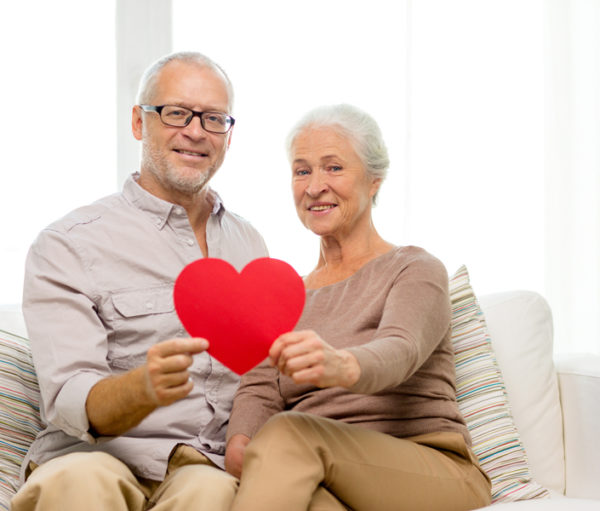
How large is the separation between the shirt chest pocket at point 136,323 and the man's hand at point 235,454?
0.28 m

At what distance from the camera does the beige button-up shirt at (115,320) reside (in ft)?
5.23

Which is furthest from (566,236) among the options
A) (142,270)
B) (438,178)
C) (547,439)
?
(142,270)

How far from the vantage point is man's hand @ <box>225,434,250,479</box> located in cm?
163

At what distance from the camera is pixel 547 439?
2.02 metres

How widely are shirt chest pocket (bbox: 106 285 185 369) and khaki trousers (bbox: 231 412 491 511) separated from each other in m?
0.44

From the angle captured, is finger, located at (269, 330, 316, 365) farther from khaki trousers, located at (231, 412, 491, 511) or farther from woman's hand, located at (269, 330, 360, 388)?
khaki trousers, located at (231, 412, 491, 511)

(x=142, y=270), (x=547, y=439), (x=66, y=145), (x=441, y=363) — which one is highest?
(x=66, y=145)

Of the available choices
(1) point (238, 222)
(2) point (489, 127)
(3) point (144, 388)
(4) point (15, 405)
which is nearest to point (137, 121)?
(1) point (238, 222)

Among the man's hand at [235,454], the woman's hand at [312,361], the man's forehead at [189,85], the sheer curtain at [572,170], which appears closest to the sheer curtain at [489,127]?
the sheer curtain at [572,170]

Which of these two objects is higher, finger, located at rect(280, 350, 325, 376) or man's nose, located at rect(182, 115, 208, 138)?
man's nose, located at rect(182, 115, 208, 138)

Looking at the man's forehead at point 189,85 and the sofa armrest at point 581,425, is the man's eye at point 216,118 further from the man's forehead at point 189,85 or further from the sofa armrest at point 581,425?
the sofa armrest at point 581,425

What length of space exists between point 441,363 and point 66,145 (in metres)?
1.94

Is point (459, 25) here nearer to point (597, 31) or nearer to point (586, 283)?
point (597, 31)

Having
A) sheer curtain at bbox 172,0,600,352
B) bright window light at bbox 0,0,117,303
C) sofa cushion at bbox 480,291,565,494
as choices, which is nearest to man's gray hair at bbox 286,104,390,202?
sofa cushion at bbox 480,291,565,494
